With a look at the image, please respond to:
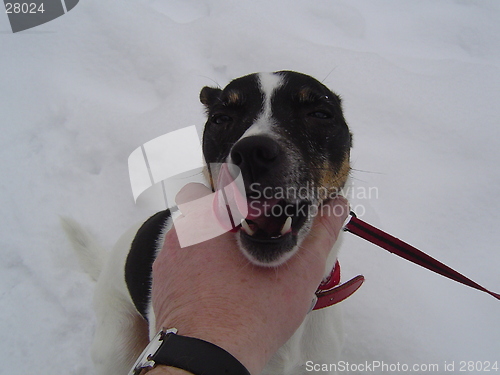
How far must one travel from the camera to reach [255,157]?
124cm

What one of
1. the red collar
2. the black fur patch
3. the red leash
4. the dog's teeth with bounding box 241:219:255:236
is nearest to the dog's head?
the dog's teeth with bounding box 241:219:255:236

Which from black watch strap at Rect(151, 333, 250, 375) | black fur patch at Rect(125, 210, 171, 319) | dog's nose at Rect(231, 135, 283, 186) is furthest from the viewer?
black fur patch at Rect(125, 210, 171, 319)

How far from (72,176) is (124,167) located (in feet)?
1.86

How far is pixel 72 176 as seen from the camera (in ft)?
12.0

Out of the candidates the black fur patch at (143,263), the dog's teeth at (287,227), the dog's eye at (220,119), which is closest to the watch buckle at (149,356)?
the dog's teeth at (287,227)

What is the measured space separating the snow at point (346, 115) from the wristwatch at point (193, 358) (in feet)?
5.14

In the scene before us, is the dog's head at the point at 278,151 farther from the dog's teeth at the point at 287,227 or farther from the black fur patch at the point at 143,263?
the black fur patch at the point at 143,263

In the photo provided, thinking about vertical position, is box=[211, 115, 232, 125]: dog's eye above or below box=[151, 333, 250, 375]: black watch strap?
above

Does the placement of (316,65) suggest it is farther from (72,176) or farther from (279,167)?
(279,167)

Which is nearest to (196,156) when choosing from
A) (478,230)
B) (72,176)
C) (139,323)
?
(72,176)

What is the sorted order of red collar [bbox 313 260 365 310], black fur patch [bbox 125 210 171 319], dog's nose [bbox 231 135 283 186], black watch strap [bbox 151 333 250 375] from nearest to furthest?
black watch strap [bbox 151 333 250 375]
dog's nose [bbox 231 135 283 186]
red collar [bbox 313 260 365 310]
black fur patch [bbox 125 210 171 319]

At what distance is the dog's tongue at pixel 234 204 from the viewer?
1.27m

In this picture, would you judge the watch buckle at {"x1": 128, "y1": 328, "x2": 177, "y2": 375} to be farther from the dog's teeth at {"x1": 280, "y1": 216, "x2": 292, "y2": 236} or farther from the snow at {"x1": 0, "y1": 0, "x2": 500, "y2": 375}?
the snow at {"x1": 0, "y1": 0, "x2": 500, "y2": 375}

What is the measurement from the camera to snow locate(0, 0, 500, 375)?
266cm
